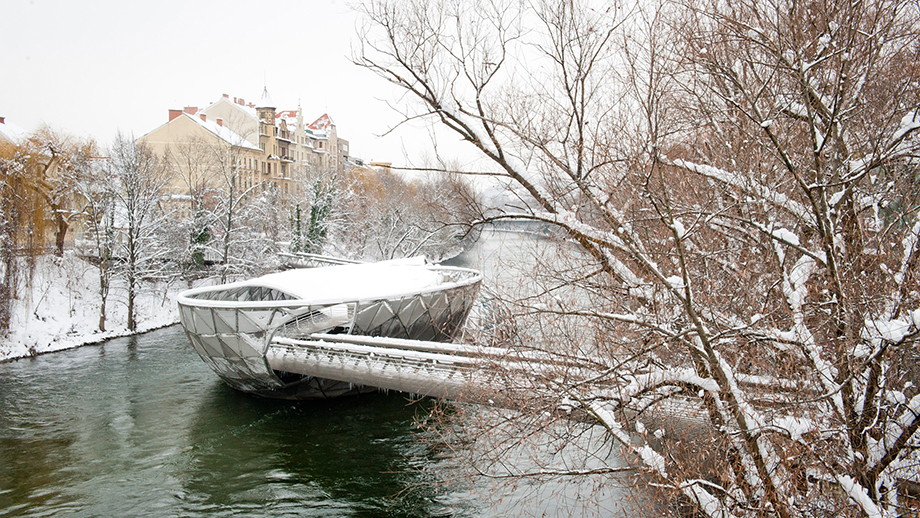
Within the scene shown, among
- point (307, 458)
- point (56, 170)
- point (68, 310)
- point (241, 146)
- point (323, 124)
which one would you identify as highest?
point (323, 124)

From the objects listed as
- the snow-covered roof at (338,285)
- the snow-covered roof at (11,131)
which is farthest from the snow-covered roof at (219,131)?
the snow-covered roof at (338,285)

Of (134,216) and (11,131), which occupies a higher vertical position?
(11,131)

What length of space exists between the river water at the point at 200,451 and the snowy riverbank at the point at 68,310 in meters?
2.85

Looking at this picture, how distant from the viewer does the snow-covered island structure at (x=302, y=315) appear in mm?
15758

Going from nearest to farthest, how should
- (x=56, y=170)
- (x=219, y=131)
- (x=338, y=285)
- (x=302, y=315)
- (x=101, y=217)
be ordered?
1. (x=302, y=315)
2. (x=338, y=285)
3. (x=101, y=217)
4. (x=56, y=170)
5. (x=219, y=131)

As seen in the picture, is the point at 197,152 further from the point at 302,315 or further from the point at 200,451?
the point at 200,451

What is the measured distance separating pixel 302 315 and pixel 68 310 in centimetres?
1440

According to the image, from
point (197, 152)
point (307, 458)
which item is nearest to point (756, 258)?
point (307, 458)

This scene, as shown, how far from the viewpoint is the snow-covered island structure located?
15758 mm

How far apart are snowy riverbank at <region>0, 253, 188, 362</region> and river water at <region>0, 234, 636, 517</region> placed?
2.85 m

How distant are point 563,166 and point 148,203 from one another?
24784mm

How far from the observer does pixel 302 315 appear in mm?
16125

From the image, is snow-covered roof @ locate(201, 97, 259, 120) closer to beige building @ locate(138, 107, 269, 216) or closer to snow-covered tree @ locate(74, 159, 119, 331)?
beige building @ locate(138, 107, 269, 216)

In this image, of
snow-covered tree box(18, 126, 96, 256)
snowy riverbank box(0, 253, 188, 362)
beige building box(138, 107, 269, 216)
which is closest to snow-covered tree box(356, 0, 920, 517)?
snowy riverbank box(0, 253, 188, 362)
